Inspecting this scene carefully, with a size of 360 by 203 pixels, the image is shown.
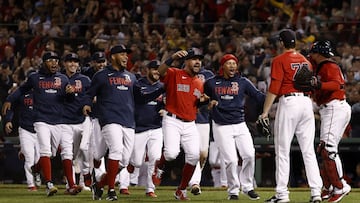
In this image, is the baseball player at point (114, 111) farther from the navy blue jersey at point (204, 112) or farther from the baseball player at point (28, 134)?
the baseball player at point (28, 134)

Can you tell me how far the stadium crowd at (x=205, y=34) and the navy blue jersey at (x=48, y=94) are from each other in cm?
477

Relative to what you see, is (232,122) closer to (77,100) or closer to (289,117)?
(289,117)

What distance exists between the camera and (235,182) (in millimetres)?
16016

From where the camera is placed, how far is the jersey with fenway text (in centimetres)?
1605

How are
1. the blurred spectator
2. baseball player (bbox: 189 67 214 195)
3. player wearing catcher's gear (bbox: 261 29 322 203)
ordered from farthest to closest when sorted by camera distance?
the blurred spectator < baseball player (bbox: 189 67 214 195) < player wearing catcher's gear (bbox: 261 29 322 203)

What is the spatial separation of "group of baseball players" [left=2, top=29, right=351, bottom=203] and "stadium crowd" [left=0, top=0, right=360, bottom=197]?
13.0ft

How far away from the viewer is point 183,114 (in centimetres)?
1600

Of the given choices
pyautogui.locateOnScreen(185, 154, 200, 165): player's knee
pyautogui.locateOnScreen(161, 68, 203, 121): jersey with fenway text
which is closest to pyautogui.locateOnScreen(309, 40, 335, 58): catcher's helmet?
pyautogui.locateOnScreen(161, 68, 203, 121): jersey with fenway text

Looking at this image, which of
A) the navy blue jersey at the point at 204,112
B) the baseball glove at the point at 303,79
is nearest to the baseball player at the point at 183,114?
the navy blue jersey at the point at 204,112

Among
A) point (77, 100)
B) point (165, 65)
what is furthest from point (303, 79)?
point (77, 100)

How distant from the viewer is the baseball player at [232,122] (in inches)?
635

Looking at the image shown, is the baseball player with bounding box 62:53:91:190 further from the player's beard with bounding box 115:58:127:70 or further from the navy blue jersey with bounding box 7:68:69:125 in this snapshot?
the player's beard with bounding box 115:58:127:70

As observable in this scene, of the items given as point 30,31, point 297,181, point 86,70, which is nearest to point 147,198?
point 86,70

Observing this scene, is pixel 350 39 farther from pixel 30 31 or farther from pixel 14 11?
pixel 14 11
